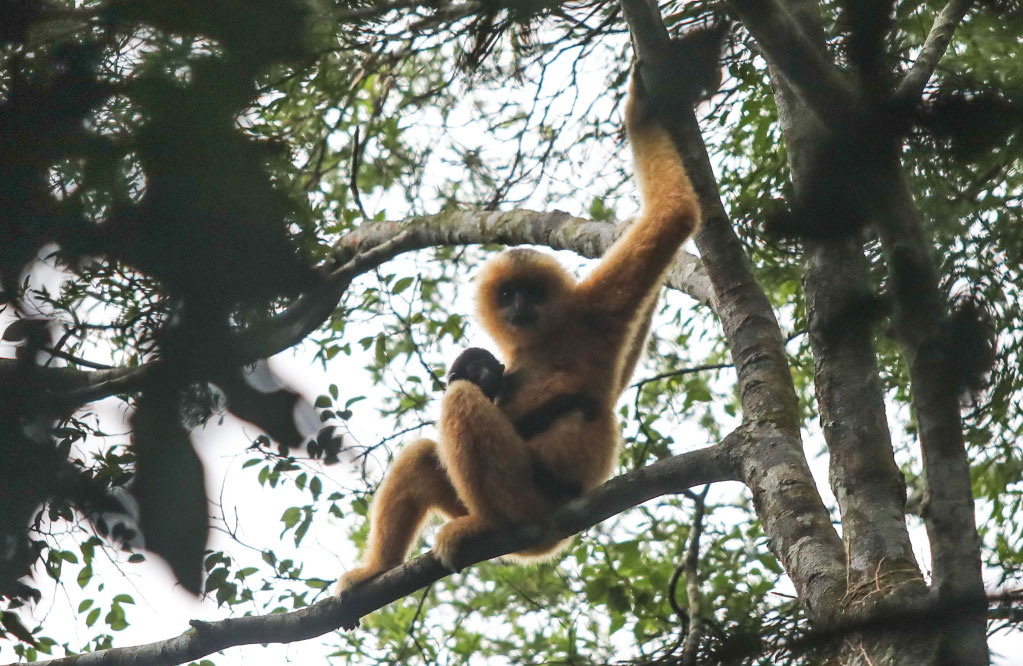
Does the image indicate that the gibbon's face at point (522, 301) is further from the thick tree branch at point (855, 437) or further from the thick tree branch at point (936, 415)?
the thick tree branch at point (936, 415)

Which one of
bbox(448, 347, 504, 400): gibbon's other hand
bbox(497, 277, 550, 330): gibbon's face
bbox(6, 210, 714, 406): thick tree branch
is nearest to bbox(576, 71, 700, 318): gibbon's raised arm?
bbox(6, 210, 714, 406): thick tree branch

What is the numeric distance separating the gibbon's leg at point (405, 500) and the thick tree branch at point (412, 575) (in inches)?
21.6

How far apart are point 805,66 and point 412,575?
366 centimetres

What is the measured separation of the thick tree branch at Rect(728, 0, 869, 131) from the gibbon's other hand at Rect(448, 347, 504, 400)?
3958mm

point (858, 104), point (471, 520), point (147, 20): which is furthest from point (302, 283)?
point (471, 520)

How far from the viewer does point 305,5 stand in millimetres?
1562

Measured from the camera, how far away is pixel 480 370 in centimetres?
628

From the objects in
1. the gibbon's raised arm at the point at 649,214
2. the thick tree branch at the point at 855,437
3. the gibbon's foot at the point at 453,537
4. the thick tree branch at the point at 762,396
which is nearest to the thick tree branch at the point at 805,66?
the thick tree branch at the point at 855,437

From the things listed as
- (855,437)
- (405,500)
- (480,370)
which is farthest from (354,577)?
(855,437)

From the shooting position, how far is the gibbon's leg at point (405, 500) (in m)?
5.79

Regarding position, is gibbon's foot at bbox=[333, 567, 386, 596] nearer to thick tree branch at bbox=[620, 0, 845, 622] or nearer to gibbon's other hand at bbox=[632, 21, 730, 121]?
thick tree branch at bbox=[620, 0, 845, 622]

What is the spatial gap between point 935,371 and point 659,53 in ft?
10.4

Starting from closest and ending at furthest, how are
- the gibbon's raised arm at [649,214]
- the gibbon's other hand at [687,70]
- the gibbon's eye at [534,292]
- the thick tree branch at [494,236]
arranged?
1. the gibbon's other hand at [687,70]
2. the gibbon's raised arm at [649,214]
3. the thick tree branch at [494,236]
4. the gibbon's eye at [534,292]

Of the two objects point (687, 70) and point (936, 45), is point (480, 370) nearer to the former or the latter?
point (687, 70)
